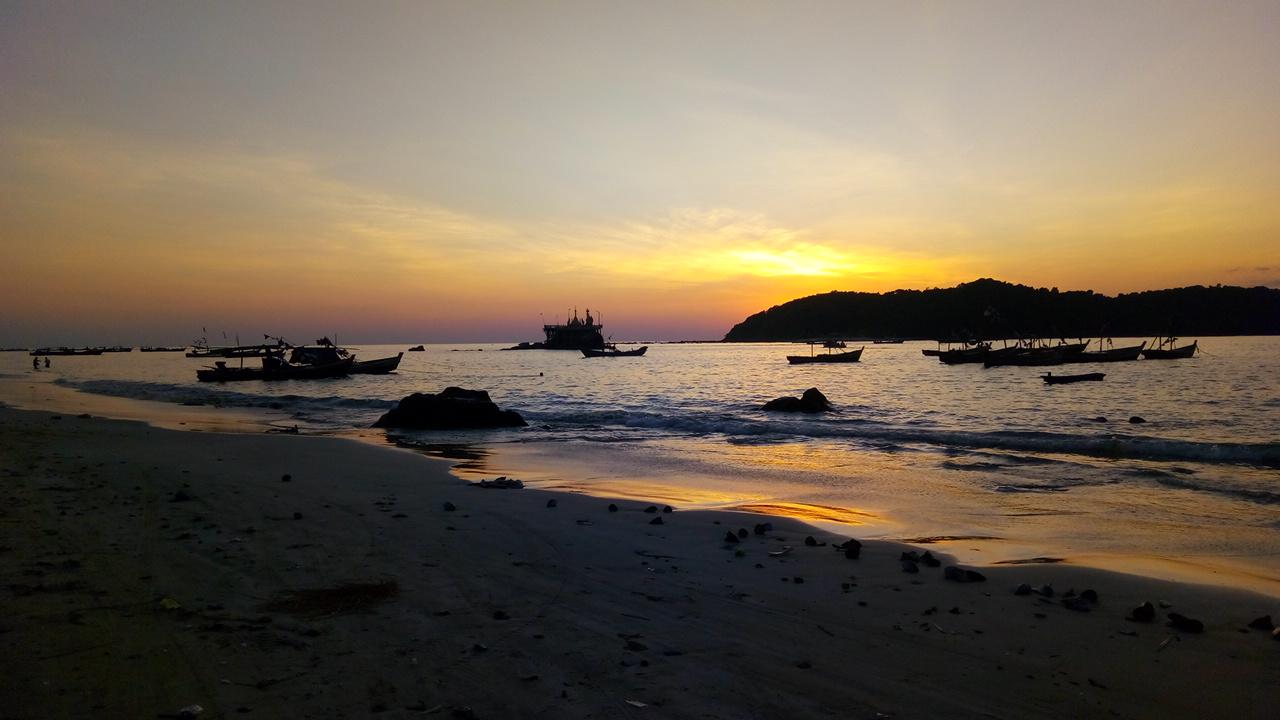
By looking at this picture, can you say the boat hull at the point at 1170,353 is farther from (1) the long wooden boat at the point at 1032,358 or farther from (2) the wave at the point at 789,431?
(2) the wave at the point at 789,431

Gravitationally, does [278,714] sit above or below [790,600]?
above

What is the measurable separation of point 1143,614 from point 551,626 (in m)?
5.34

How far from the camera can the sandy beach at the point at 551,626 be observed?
4.18 meters

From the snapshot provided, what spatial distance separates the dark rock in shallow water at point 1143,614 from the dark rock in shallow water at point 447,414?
2340 centimetres

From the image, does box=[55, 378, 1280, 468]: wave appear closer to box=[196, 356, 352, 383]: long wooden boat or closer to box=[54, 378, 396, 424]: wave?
box=[54, 378, 396, 424]: wave

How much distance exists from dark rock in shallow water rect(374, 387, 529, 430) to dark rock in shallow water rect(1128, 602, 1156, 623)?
2340 centimetres

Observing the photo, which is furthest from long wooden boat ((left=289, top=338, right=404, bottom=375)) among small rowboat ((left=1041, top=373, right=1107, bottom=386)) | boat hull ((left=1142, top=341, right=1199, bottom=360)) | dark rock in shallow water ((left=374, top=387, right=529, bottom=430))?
boat hull ((left=1142, top=341, right=1199, bottom=360))

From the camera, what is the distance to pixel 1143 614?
19.8 feet

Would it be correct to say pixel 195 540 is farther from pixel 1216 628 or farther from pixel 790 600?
pixel 1216 628

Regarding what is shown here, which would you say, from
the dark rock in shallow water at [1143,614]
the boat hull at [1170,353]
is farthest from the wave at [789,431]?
the boat hull at [1170,353]

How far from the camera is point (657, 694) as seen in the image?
14.1 ft

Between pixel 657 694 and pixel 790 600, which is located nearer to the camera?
pixel 657 694

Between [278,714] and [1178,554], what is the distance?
1051 cm

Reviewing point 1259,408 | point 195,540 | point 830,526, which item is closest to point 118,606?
point 195,540
